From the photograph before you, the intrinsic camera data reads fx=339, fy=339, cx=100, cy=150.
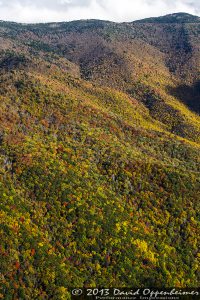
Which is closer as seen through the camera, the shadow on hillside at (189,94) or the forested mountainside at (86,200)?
the forested mountainside at (86,200)

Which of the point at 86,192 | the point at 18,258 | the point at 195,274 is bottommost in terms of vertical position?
the point at 195,274

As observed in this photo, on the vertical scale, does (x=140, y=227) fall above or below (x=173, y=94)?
below

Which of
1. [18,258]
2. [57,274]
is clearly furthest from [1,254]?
[57,274]

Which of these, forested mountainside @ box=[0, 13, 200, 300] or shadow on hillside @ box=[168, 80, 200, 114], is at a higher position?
shadow on hillside @ box=[168, 80, 200, 114]

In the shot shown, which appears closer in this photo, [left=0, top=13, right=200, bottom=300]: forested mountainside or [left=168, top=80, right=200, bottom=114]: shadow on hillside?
[left=0, top=13, right=200, bottom=300]: forested mountainside

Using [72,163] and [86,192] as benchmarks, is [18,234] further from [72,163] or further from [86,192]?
[72,163]

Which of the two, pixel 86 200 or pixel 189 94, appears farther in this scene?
pixel 189 94

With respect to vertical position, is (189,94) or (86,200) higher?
(189,94)

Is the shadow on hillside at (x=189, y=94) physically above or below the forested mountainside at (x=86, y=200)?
above
